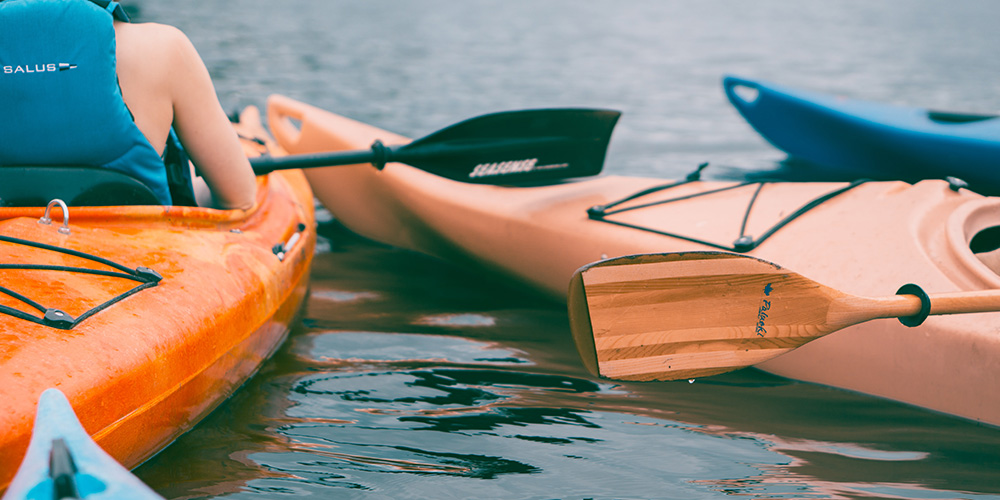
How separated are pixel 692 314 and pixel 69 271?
1.35m

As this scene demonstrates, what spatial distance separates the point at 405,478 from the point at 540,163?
165 cm

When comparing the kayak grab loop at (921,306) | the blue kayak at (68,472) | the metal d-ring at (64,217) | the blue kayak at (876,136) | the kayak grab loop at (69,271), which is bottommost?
the blue kayak at (68,472)

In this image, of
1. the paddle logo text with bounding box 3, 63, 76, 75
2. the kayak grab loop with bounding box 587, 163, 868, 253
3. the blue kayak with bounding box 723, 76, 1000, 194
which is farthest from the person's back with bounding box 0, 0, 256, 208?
the blue kayak with bounding box 723, 76, 1000, 194

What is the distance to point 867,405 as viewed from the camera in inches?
82.5

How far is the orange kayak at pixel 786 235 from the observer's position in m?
2.00

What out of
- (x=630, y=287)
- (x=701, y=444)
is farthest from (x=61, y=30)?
(x=701, y=444)

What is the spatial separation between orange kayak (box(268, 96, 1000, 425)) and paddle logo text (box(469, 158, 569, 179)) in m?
0.08

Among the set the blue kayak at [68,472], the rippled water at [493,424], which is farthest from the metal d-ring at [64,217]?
the blue kayak at [68,472]

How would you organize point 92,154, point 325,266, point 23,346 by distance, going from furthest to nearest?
point 325,266
point 92,154
point 23,346

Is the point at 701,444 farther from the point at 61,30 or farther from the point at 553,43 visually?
the point at 553,43

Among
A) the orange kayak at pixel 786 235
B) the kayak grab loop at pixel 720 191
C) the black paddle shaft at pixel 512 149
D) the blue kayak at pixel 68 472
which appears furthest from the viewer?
the black paddle shaft at pixel 512 149

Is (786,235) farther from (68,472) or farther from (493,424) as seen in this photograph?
(68,472)

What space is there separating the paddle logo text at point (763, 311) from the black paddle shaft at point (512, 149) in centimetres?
137

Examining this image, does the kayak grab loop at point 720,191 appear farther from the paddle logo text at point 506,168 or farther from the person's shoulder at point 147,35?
the person's shoulder at point 147,35
